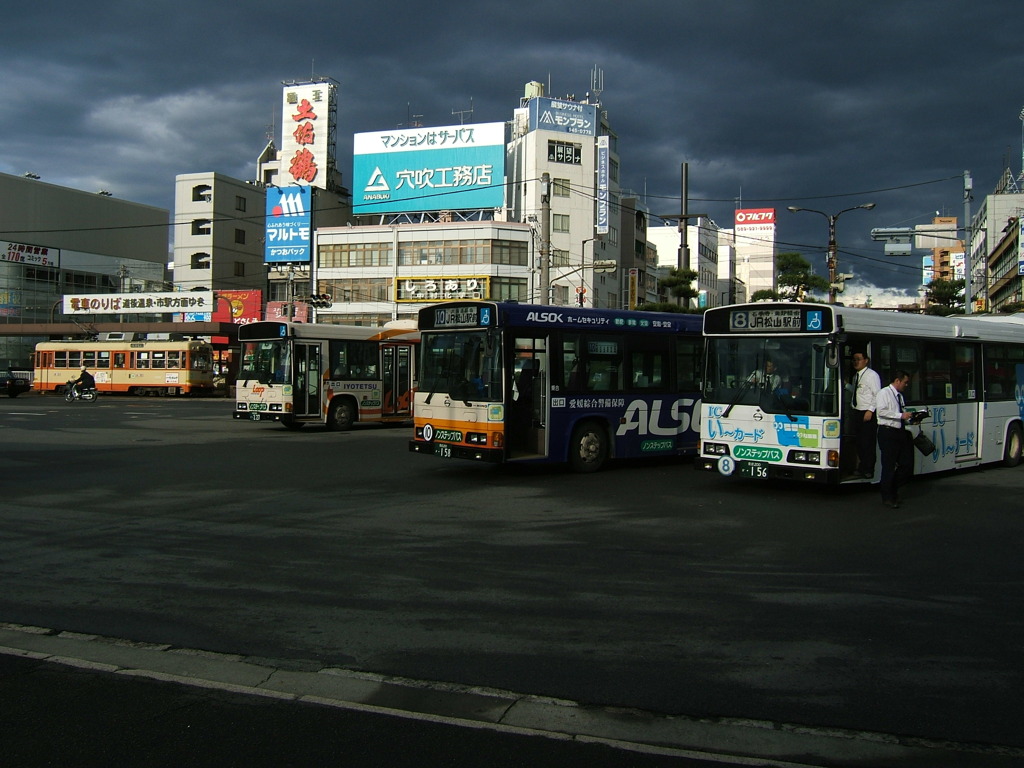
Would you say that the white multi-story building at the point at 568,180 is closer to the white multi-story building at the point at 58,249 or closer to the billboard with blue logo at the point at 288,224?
the billboard with blue logo at the point at 288,224

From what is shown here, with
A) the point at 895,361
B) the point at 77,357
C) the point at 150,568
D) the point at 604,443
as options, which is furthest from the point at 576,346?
the point at 77,357

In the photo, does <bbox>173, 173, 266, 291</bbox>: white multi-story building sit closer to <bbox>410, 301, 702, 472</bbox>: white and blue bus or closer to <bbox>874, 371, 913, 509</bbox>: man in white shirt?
<bbox>410, 301, 702, 472</bbox>: white and blue bus

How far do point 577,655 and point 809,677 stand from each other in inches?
55.5

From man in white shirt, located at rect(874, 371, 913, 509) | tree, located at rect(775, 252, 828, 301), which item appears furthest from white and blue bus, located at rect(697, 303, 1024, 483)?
tree, located at rect(775, 252, 828, 301)

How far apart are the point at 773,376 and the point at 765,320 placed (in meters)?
0.83

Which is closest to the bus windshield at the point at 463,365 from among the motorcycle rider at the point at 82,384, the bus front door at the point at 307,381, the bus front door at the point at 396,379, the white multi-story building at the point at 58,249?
the bus front door at the point at 307,381

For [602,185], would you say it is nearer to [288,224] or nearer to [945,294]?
[288,224]

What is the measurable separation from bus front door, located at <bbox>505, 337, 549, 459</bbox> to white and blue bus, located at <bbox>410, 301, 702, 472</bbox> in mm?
17

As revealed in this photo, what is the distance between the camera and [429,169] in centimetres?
6825

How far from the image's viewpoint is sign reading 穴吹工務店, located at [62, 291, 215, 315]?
63.8 metres

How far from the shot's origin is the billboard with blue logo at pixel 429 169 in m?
66.3

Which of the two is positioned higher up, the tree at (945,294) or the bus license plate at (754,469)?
the tree at (945,294)

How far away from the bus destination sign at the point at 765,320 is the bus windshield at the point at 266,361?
14.6m

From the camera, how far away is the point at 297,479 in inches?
555
